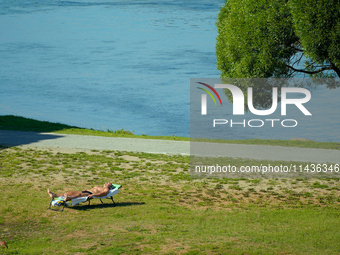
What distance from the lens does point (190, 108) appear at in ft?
133

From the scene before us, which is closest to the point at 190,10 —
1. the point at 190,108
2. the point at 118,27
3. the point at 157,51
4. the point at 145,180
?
the point at 118,27

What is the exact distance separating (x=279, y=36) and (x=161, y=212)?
547cm

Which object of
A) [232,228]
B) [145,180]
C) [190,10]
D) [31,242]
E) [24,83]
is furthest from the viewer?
[190,10]

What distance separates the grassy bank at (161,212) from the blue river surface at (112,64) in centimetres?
1360

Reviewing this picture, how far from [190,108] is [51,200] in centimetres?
3215

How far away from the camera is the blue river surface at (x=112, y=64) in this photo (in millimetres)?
39031

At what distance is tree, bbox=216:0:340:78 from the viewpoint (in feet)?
32.1

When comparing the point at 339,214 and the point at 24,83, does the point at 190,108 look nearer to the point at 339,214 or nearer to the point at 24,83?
the point at 24,83

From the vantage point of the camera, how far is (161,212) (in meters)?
8.44

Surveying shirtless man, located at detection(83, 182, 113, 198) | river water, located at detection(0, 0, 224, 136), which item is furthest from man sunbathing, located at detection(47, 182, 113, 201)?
river water, located at detection(0, 0, 224, 136)

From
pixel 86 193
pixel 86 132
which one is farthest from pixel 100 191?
pixel 86 132

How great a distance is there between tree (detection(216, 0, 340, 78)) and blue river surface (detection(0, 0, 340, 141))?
12499 mm

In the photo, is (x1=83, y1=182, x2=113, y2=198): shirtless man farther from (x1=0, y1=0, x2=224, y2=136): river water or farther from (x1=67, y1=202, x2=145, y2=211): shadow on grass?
(x1=0, y1=0, x2=224, y2=136): river water

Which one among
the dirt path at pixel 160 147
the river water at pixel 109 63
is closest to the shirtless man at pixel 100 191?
the dirt path at pixel 160 147
